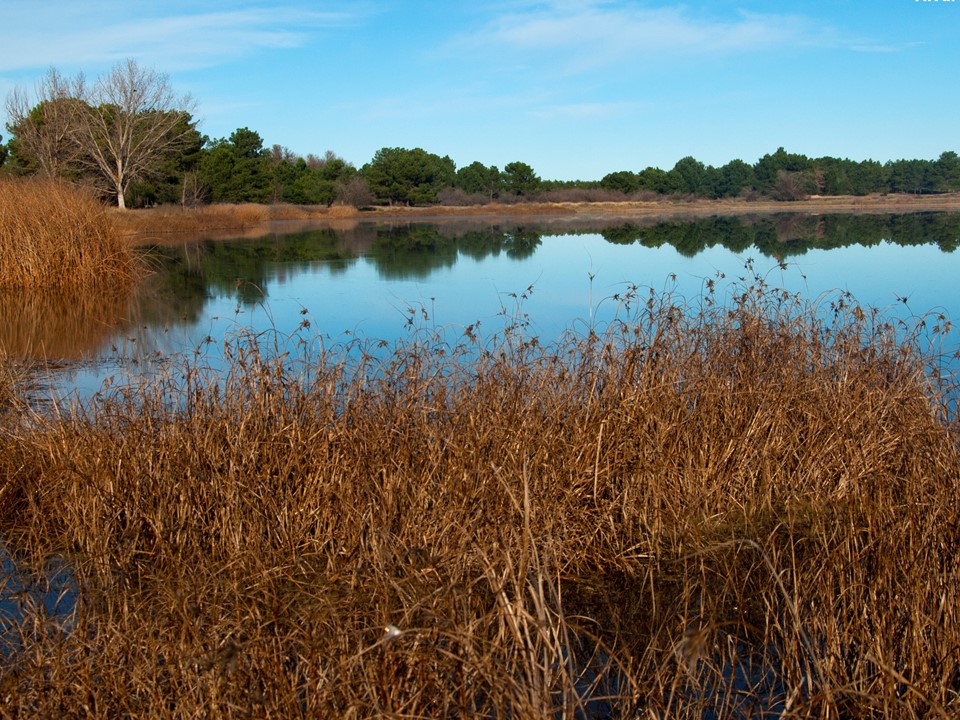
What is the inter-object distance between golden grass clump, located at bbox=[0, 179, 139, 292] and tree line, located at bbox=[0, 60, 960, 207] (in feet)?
23.5

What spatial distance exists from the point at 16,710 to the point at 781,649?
229cm

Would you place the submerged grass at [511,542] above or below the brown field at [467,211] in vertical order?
below

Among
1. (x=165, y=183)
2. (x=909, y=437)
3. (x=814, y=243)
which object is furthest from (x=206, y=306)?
(x=165, y=183)

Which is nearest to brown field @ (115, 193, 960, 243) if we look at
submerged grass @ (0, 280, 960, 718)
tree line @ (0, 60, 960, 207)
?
tree line @ (0, 60, 960, 207)

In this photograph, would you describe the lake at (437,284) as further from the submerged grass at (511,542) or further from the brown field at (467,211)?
the brown field at (467,211)

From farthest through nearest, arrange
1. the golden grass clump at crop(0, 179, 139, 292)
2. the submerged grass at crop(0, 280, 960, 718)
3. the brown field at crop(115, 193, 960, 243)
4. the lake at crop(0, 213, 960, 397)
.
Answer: the brown field at crop(115, 193, 960, 243), the golden grass clump at crop(0, 179, 139, 292), the lake at crop(0, 213, 960, 397), the submerged grass at crop(0, 280, 960, 718)

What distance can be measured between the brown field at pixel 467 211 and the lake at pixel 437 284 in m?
4.84

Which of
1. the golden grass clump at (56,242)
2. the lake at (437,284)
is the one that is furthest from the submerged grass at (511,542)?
the golden grass clump at (56,242)

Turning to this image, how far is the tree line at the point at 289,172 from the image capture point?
32.5m

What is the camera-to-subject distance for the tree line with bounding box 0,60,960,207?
107ft

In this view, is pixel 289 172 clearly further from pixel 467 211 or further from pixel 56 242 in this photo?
pixel 56 242

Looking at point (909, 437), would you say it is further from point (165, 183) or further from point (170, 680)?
point (165, 183)

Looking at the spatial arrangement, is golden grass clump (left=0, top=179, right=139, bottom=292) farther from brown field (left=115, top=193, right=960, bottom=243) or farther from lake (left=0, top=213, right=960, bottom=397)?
brown field (left=115, top=193, right=960, bottom=243)

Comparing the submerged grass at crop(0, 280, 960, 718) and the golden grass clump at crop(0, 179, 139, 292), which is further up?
the golden grass clump at crop(0, 179, 139, 292)
